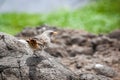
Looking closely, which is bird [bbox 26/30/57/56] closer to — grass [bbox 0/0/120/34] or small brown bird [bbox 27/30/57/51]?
small brown bird [bbox 27/30/57/51]

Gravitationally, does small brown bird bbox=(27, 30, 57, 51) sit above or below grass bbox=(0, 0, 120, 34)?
below

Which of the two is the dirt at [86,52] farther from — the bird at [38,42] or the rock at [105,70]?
the bird at [38,42]

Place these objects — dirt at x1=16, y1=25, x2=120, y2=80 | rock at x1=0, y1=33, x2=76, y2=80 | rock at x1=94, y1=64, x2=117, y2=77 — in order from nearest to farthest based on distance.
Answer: rock at x1=0, y1=33, x2=76, y2=80, rock at x1=94, y1=64, x2=117, y2=77, dirt at x1=16, y1=25, x2=120, y2=80

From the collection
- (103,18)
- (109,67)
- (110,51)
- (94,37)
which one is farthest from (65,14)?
(109,67)

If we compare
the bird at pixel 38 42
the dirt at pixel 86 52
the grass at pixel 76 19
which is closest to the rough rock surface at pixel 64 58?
the dirt at pixel 86 52

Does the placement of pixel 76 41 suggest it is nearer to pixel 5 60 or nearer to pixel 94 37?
pixel 94 37

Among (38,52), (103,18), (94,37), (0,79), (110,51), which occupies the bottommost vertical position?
(0,79)

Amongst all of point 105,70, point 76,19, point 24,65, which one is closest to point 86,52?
point 105,70

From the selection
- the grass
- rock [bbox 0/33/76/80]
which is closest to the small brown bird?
rock [bbox 0/33/76/80]
